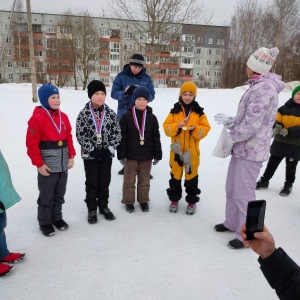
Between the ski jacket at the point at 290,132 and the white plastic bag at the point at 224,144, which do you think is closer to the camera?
the white plastic bag at the point at 224,144

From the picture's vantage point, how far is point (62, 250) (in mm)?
2803

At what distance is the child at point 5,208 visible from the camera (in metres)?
2.41


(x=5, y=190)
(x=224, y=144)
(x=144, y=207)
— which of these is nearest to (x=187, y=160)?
(x=224, y=144)

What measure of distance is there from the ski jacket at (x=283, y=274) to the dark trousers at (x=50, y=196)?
97.4 inches

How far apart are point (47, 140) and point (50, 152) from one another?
5.2 inches

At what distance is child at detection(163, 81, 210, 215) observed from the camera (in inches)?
135

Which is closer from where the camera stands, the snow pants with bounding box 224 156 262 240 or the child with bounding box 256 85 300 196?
the snow pants with bounding box 224 156 262 240

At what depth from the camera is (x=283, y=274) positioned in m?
1.06

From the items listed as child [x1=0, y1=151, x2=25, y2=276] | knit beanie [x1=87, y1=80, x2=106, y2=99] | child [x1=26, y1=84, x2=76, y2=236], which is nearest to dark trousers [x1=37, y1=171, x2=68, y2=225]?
child [x1=26, y1=84, x2=76, y2=236]

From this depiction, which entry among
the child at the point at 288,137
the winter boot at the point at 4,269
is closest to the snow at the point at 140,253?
the winter boot at the point at 4,269

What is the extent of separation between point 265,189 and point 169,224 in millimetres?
2046

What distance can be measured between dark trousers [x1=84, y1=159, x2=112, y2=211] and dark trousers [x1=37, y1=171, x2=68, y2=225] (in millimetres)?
302

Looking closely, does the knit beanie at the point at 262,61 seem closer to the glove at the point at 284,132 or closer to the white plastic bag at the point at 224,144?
the white plastic bag at the point at 224,144

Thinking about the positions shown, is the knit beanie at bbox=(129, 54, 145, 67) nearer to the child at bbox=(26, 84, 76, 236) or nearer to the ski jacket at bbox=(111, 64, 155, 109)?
the ski jacket at bbox=(111, 64, 155, 109)
